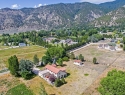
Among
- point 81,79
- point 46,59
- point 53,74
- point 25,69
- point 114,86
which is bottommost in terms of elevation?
point 81,79

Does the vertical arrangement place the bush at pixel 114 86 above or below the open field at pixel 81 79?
above

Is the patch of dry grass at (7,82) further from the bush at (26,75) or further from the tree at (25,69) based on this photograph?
the tree at (25,69)

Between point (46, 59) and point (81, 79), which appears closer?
point (81, 79)

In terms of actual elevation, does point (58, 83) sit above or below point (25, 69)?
below

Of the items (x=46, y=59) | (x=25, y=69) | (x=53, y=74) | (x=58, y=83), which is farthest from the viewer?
(x=46, y=59)

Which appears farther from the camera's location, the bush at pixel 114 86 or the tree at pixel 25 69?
the tree at pixel 25 69

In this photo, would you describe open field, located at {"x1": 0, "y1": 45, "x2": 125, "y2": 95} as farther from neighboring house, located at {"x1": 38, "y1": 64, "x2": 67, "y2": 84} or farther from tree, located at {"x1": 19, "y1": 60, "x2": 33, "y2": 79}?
tree, located at {"x1": 19, "y1": 60, "x2": 33, "y2": 79}

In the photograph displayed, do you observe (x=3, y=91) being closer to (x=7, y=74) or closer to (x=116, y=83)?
(x=7, y=74)

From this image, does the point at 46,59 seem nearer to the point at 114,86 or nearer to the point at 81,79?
the point at 81,79

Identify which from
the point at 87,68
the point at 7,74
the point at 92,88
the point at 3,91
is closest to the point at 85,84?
the point at 92,88

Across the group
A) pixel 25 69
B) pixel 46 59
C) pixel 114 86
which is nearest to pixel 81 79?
pixel 25 69

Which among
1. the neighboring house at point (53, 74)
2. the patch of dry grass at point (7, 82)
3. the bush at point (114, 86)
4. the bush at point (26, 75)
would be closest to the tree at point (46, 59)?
the neighboring house at point (53, 74)

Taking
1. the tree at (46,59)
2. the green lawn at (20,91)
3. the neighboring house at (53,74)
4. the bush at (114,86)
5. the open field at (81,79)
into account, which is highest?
the bush at (114,86)
